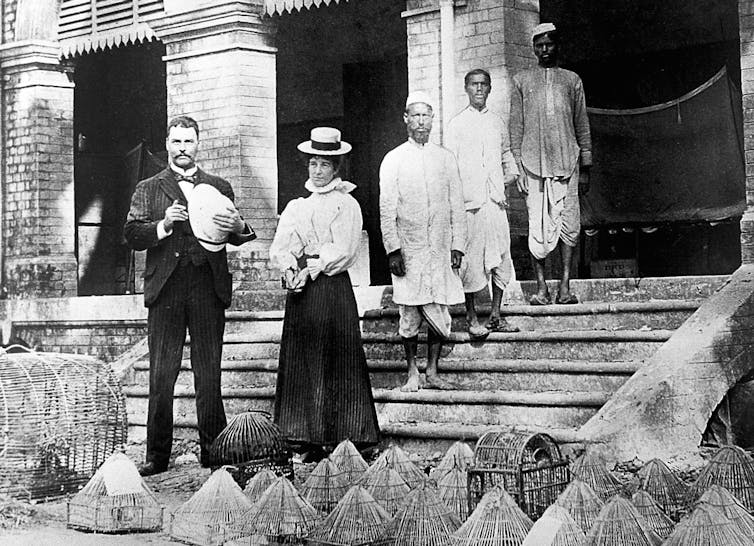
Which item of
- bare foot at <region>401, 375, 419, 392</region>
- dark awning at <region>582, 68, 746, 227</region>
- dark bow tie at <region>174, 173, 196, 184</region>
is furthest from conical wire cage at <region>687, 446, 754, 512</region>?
dark awning at <region>582, 68, 746, 227</region>

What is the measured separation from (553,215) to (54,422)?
4.09 meters

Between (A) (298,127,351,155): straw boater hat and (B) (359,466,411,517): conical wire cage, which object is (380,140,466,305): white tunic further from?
(B) (359,466,411,517): conical wire cage

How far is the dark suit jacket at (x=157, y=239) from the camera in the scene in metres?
7.81

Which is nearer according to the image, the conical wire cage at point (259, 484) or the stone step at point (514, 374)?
the conical wire cage at point (259, 484)

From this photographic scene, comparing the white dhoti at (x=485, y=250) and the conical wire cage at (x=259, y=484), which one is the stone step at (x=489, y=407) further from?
the conical wire cage at (x=259, y=484)

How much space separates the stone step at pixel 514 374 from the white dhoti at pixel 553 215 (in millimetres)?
1098

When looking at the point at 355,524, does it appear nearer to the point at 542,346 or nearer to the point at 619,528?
the point at 619,528

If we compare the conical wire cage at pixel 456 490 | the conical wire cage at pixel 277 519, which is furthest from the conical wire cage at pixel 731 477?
the conical wire cage at pixel 277 519

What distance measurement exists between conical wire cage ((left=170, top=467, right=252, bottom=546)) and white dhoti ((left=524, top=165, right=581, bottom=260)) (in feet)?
12.8

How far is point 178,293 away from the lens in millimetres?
7859

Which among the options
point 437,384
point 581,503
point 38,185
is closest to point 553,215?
point 437,384

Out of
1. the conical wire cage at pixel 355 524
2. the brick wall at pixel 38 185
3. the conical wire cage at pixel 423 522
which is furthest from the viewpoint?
the brick wall at pixel 38 185

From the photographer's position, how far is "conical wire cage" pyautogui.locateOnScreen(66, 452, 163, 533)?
6.25 meters

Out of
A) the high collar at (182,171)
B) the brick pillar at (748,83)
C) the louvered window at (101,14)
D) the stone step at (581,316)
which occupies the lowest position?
the stone step at (581,316)
